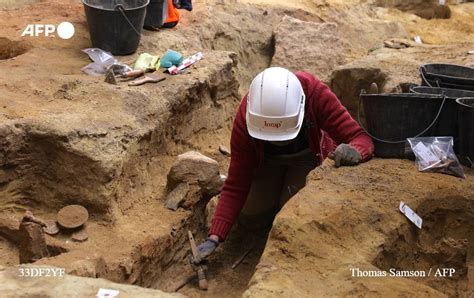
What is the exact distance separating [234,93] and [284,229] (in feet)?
→ 11.4

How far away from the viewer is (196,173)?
201 inches

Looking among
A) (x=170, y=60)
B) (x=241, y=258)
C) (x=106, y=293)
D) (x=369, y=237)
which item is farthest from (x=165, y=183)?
(x=106, y=293)

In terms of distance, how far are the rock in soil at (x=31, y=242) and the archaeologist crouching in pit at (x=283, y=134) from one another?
97 cm

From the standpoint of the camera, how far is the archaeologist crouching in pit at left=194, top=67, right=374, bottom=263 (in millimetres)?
4246

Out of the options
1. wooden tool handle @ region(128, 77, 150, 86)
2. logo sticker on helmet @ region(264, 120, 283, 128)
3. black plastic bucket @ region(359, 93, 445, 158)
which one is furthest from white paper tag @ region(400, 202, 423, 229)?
wooden tool handle @ region(128, 77, 150, 86)

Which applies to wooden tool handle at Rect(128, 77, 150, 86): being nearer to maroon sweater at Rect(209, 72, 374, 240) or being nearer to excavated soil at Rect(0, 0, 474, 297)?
excavated soil at Rect(0, 0, 474, 297)

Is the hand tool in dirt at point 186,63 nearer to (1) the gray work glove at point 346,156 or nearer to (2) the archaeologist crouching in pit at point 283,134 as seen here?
(2) the archaeologist crouching in pit at point 283,134

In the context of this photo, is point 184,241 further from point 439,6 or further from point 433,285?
point 439,6

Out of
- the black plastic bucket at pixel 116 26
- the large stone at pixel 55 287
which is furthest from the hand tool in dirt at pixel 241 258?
the black plastic bucket at pixel 116 26

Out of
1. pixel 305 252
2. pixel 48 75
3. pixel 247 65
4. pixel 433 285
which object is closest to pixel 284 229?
pixel 305 252

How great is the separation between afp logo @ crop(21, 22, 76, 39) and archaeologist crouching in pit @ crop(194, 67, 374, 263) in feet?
9.00

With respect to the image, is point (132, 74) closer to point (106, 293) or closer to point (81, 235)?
point (81, 235)

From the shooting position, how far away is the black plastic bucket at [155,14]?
687cm

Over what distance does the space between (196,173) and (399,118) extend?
157 centimetres
